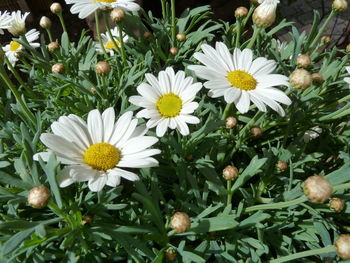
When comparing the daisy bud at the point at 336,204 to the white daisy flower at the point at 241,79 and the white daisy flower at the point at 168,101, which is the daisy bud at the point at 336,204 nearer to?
the white daisy flower at the point at 241,79

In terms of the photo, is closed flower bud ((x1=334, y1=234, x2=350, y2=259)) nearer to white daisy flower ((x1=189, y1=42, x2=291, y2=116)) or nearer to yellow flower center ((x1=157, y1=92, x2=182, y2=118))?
white daisy flower ((x1=189, y1=42, x2=291, y2=116))

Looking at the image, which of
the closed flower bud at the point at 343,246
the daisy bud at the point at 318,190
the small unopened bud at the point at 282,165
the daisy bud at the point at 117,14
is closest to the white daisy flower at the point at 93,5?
the daisy bud at the point at 117,14

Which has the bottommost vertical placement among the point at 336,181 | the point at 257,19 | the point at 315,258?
the point at 315,258

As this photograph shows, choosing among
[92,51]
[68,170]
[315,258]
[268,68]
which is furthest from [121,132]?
[315,258]

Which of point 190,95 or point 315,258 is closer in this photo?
point 190,95

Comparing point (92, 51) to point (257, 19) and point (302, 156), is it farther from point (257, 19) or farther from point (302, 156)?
point (302, 156)

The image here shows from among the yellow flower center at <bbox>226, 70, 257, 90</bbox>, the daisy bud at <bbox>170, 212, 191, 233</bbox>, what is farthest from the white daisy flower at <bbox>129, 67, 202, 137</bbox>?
the daisy bud at <bbox>170, 212, 191, 233</bbox>
